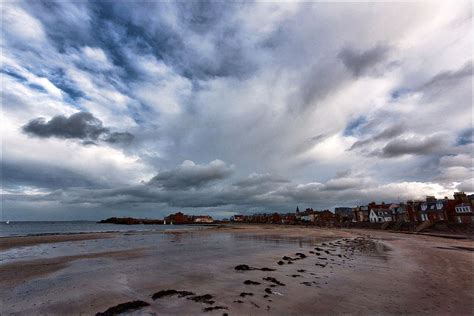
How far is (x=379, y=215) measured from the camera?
10612 cm

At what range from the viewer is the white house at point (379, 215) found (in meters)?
102

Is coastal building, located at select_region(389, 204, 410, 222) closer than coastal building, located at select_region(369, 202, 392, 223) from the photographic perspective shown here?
Yes

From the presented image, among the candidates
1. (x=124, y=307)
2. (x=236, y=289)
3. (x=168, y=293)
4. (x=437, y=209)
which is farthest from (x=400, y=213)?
(x=124, y=307)

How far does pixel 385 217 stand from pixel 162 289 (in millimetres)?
113577

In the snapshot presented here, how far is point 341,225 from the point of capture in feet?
361

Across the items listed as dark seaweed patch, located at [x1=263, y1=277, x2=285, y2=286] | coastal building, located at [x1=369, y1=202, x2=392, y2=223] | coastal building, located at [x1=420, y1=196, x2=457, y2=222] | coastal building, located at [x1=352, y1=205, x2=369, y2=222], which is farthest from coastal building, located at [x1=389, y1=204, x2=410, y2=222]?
dark seaweed patch, located at [x1=263, y1=277, x2=285, y2=286]

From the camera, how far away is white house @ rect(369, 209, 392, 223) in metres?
102

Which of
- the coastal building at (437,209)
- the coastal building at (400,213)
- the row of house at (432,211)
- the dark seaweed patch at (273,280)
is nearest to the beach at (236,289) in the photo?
the dark seaweed patch at (273,280)

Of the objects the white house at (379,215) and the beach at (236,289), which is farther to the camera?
the white house at (379,215)

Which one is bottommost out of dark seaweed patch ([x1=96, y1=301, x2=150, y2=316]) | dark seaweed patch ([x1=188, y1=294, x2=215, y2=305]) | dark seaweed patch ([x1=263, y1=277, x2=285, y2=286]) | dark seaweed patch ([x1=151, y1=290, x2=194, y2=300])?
dark seaweed patch ([x1=263, y1=277, x2=285, y2=286])

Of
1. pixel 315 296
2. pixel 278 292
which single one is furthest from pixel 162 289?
pixel 315 296

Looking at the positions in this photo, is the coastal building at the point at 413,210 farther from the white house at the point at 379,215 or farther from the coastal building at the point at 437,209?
the white house at the point at 379,215

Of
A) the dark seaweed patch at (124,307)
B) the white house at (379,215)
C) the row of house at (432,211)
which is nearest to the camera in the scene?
the dark seaweed patch at (124,307)

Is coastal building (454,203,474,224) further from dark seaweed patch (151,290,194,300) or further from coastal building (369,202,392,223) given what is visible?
dark seaweed patch (151,290,194,300)
